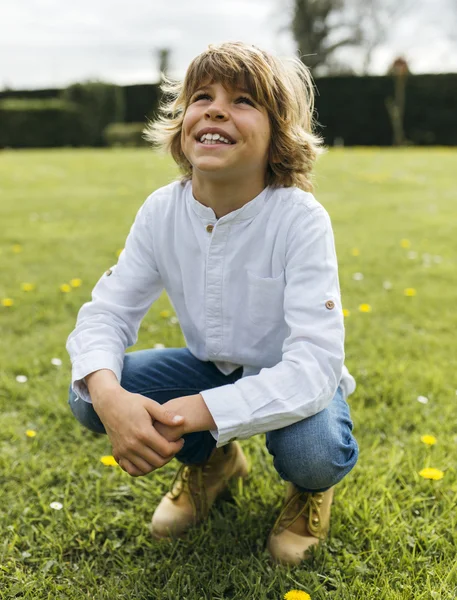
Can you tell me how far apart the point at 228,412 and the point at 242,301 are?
37 centimetres

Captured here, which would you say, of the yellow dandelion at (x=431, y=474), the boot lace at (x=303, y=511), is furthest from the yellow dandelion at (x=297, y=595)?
the yellow dandelion at (x=431, y=474)

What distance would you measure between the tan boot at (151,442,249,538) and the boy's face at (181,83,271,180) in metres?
0.82

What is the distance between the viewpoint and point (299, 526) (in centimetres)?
171

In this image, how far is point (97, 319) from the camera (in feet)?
5.73

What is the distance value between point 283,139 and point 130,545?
1.15 metres

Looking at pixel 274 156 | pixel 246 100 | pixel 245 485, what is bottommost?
pixel 245 485

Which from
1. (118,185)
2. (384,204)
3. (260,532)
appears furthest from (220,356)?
(118,185)

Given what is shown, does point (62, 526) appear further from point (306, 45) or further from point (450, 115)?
point (306, 45)

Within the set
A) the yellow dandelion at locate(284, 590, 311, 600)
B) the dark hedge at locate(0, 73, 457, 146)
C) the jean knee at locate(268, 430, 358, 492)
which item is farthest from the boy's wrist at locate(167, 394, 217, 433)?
the dark hedge at locate(0, 73, 457, 146)

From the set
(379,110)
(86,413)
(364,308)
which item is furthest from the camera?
(379,110)

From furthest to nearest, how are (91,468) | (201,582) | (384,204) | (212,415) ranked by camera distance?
(384,204)
(91,468)
(201,582)
(212,415)

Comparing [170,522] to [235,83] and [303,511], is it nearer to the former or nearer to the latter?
[303,511]

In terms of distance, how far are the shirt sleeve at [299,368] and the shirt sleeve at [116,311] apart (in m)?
0.33

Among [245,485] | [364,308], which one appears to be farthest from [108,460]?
[364,308]
